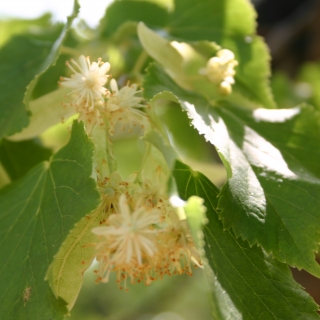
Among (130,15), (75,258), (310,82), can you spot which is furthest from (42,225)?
(310,82)

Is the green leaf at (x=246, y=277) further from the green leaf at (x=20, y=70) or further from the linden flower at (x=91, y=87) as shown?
the green leaf at (x=20, y=70)

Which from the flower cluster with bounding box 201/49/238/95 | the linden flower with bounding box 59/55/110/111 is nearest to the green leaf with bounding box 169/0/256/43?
the flower cluster with bounding box 201/49/238/95

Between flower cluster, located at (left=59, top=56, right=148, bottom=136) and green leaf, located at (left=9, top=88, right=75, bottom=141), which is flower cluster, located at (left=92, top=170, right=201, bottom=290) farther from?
green leaf, located at (left=9, top=88, right=75, bottom=141)

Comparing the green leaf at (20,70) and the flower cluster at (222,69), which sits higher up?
the green leaf at (20,70)

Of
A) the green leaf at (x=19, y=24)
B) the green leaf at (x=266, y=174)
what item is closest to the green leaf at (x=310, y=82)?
the green leaf at (x=266, y=174)

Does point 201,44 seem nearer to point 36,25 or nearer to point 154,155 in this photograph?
point 154,155

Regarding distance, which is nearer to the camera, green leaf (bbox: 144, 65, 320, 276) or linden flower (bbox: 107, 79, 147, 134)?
green leaf (bbox: 144, 65, 320, 276)

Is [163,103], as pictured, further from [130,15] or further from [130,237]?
[130,237]
